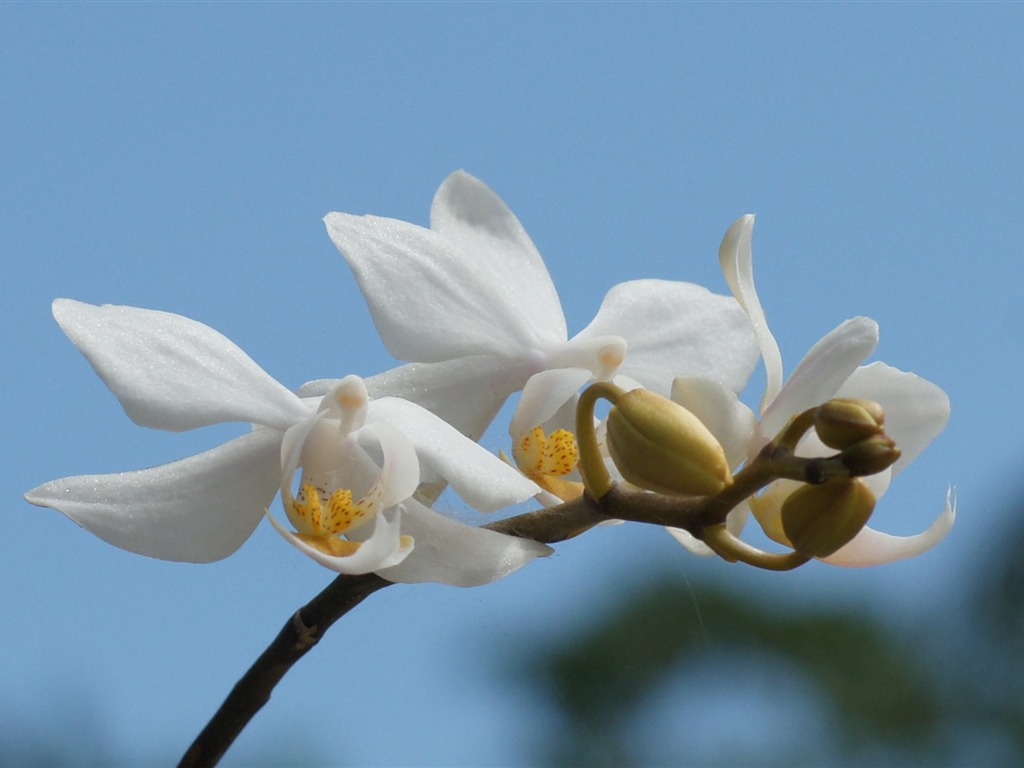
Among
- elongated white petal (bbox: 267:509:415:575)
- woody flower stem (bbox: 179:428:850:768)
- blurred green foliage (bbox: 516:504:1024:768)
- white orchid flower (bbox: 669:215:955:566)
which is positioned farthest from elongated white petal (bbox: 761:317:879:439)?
blurred green foliage (bbox: 516:504:1024:768)

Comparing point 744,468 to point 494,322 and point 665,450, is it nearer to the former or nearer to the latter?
point 665,450

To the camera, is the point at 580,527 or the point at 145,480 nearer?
the point at 580,527

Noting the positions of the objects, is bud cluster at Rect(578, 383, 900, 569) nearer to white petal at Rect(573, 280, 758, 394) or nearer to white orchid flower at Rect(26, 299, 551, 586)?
white orchid flower at Rect(26, 299, 551, 586)

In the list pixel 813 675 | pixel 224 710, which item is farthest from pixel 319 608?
pixel 813 675

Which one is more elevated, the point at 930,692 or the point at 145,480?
the point at 145,480

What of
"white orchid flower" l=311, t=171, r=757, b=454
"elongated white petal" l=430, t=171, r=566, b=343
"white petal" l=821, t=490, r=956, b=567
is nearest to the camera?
"white petal" l=821, t=490, r=956, b=567

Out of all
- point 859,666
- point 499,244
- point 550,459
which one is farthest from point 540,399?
point 859,666

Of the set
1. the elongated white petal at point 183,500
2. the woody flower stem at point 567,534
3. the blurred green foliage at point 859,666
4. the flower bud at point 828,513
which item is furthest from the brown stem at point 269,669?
the blurred green foliage at point 859,666

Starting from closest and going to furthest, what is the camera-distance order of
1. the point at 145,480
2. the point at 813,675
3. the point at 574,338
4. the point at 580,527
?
the point at 580,527 → the point at 145,480 → the point at 574,338 → the point at 813,675

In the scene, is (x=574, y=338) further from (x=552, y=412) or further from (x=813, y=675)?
(x=813, y=675)
